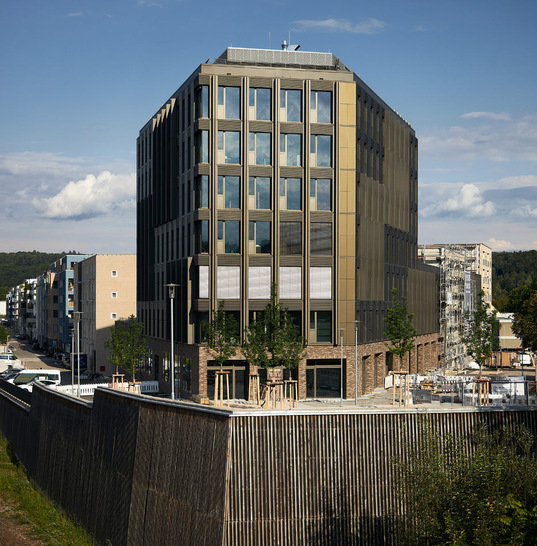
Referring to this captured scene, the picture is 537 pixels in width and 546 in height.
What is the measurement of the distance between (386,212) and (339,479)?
51628mm

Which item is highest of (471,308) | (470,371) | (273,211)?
(273,211)

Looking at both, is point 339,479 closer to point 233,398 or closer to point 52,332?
point 233,398

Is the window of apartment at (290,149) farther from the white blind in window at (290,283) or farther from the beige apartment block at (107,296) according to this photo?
the beige apartment block at (107,296)

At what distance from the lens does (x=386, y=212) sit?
233ft

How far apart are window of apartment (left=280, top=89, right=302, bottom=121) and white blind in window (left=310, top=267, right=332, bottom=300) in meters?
11.9

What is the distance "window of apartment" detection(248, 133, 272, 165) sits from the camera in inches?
2303

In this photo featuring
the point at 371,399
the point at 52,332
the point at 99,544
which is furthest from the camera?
the point at 52,332

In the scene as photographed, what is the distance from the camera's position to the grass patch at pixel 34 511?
28.8m

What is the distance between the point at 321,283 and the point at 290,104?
46.3ft

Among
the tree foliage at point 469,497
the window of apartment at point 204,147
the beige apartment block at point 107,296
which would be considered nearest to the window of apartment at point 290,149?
the window of apartment at point 204,147

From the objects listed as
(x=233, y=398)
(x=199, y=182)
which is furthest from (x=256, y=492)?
(x=199, y=182)

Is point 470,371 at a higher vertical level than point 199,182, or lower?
lower

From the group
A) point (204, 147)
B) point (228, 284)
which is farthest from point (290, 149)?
point (228, 284)

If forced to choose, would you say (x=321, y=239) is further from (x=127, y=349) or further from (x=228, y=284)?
(x=127, y=349)
